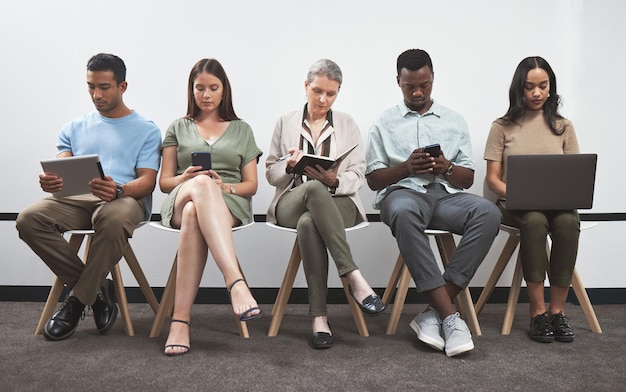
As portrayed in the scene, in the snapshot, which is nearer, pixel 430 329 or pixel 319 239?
pixel 430 329

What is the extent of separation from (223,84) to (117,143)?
1.92ft

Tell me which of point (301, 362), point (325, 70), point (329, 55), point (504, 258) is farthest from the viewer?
point (329, 55)

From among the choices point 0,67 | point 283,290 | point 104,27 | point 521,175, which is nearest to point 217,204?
point 283,290

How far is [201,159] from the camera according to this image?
2.62 metres

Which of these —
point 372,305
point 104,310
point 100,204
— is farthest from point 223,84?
point 372,305

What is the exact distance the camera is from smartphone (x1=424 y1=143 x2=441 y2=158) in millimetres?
2639

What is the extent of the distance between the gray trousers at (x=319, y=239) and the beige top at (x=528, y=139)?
91 centimetres

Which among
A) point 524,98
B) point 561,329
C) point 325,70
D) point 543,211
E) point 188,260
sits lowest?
point 561,329

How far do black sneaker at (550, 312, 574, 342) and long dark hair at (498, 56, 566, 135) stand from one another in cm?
90

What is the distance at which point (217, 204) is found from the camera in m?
2.48

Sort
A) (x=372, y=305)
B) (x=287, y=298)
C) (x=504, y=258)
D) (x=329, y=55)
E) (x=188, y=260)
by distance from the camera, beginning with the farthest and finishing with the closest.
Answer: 1. (x=329, y=55)
2. (x=504, y=258)
3. (x=287, y=298)
4. (x=188, y=260)
5. (x=372, y=305)

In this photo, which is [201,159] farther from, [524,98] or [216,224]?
[524,98]

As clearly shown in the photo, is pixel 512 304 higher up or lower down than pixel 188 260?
lower down

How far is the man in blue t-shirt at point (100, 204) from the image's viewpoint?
2537mm
